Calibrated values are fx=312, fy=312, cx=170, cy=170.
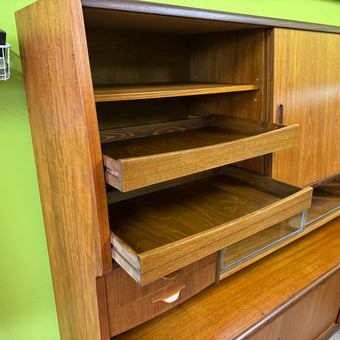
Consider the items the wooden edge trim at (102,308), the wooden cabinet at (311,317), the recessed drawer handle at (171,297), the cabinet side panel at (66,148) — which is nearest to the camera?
the cabinet side panel at (66,148)

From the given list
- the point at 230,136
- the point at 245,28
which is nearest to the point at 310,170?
the point at 230,136

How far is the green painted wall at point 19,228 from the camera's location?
0.89 meters

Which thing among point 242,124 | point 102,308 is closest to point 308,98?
point 242,124

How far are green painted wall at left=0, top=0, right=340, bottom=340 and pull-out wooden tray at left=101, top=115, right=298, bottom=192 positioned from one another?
0.85 feet

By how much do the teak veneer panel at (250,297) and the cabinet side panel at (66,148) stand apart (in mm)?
237

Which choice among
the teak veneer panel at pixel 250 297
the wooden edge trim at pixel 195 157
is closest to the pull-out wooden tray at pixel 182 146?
the wooden edge trim at pixel 195 157

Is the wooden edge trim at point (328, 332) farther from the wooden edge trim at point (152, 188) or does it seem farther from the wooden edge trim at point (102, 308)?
the wooden edge trim at point (102, 308)

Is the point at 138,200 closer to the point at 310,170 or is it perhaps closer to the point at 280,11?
the point at 310,170

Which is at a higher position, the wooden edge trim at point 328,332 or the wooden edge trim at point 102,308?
the wooden edge trim at point 102,308

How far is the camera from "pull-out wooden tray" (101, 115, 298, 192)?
64 centimetres

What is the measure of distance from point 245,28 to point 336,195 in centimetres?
99

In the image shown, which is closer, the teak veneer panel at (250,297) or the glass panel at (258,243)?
the teak veneer panel at (250,297)

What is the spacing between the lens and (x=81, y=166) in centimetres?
65

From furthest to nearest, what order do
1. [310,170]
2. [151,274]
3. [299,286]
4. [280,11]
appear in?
[280,11]
[310,170]
[299,286]
[151,274]
